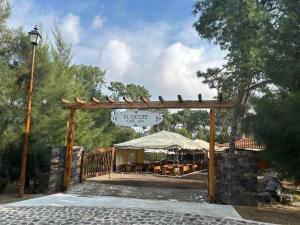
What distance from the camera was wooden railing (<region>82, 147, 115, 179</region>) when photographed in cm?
1392

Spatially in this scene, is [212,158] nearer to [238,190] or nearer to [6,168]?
[238,190]

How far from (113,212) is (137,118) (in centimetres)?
401

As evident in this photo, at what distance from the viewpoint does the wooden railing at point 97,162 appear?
13919 millimetres

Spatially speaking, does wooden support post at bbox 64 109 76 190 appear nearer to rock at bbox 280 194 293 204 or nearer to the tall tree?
the tall tree

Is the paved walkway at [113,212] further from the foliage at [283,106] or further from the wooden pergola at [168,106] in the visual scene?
the foliage at [283,106]

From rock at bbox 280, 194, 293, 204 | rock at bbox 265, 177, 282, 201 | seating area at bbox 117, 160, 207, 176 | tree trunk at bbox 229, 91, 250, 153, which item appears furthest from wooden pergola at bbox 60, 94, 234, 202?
seating area at bbox 117, 160, 207, 176

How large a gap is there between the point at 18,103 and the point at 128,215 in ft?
21.5

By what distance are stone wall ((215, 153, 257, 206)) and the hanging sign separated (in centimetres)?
250

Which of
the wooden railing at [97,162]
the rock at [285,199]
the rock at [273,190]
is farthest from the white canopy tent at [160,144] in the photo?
the rock at [285,199]

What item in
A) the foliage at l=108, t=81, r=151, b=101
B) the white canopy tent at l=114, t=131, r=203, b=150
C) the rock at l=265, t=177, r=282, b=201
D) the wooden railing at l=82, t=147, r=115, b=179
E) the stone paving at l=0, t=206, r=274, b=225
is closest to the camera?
the stone paving at l=0, t=206, r=274, b=225

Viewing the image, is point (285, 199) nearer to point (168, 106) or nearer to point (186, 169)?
point (168, 106)

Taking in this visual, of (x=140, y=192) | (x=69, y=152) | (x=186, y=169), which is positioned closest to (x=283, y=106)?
(x=140, y=192)

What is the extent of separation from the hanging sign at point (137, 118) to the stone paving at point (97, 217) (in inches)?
145

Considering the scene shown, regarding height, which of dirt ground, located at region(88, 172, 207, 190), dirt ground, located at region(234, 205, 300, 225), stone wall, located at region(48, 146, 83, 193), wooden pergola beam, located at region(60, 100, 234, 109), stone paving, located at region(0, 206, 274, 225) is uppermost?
wooden pergola beam, located at region(60, 100, 234, 109)
